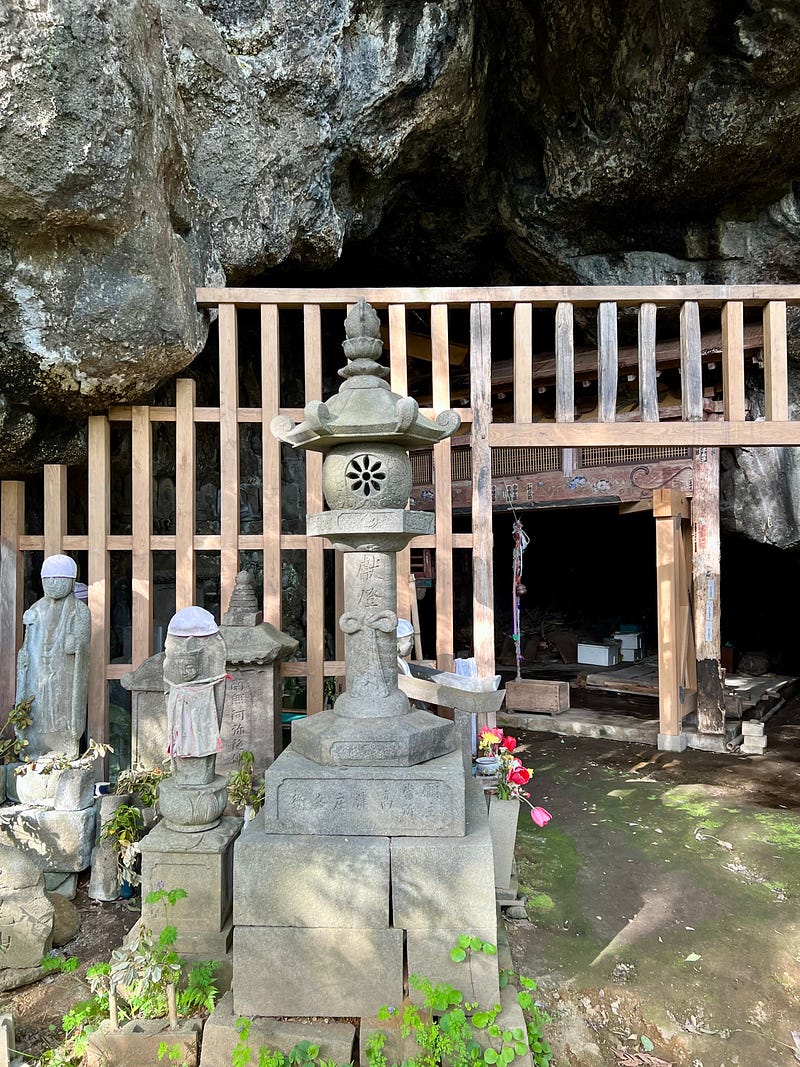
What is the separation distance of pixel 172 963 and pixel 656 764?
609 centimetres

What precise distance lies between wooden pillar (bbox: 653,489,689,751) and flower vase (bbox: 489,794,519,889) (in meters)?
4.52

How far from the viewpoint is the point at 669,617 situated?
799 cm

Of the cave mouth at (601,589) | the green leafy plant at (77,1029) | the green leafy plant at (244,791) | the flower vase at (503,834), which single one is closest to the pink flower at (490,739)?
the flower vase at (503,834)

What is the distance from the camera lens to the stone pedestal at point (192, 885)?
11.4 feet

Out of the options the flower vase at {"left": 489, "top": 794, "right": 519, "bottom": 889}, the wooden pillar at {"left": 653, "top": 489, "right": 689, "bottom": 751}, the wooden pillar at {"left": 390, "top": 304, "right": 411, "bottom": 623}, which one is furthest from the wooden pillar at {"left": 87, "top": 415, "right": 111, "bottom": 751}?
the wooden pillar at {"left": 653, "top": 489, "right": 689, "bottom": 751}

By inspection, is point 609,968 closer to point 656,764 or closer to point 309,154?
point 656,764

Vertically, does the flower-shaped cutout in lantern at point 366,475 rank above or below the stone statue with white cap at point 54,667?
above

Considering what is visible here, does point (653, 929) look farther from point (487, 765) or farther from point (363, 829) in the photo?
point (363, 829)

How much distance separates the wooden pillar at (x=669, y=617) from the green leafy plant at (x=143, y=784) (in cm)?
603

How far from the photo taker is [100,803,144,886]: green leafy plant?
173 inches

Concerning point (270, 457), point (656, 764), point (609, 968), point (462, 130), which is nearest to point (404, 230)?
point (462, 130)

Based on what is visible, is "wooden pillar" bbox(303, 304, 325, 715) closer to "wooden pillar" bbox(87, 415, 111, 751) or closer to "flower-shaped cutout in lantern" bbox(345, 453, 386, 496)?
"wooden pillar" bbox(87, 415, 111, 751)

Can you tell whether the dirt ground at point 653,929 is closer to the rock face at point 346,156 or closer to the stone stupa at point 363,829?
the stone stupa at point 363,829

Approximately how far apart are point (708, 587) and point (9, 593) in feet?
26.0
